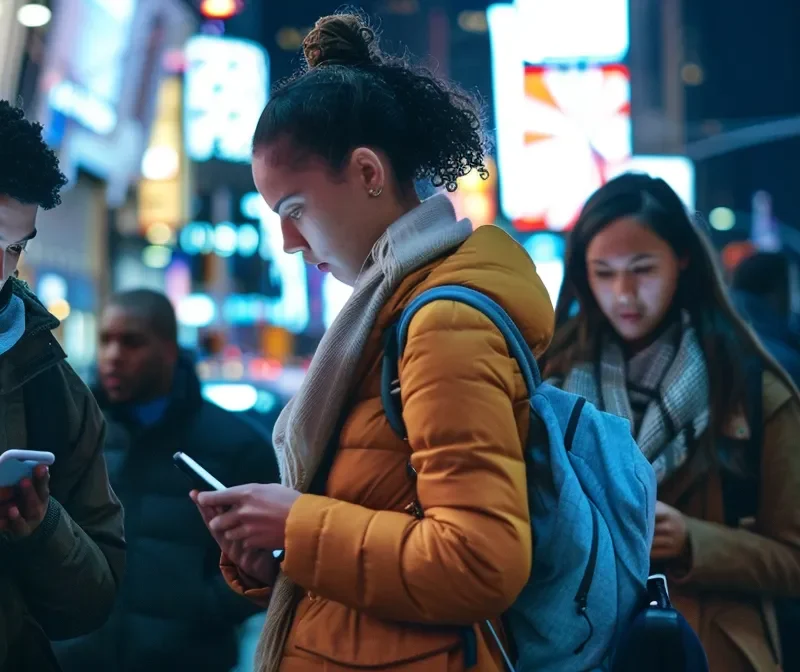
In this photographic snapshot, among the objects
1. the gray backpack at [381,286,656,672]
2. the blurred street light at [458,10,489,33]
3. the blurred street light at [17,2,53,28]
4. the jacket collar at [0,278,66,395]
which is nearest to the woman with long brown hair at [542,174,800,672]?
the gray backpack at [381,286,656,672]

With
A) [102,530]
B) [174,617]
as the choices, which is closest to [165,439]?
[174,617]

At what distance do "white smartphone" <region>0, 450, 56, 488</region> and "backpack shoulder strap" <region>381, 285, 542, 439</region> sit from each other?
682mm

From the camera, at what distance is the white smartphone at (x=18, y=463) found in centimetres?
218

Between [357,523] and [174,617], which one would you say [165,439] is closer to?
[174,617]

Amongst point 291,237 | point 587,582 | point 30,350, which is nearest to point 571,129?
point 30,350

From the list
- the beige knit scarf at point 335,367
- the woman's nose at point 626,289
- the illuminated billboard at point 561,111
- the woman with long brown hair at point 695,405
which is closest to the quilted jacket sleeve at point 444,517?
the beige knit scarf at point 335,367

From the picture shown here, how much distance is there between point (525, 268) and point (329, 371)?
1.32 feet

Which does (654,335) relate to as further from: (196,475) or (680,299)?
(196,475)

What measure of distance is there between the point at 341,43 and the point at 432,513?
0.98 meters

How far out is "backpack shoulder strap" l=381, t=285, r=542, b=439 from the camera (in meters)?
1.97

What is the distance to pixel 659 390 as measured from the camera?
3.33 metres

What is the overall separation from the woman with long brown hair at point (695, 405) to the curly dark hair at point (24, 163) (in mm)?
1602

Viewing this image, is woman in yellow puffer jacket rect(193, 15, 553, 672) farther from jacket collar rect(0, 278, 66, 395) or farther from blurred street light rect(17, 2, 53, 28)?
blurred street light rect(17, 2, 53, 28)

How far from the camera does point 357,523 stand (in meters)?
1.93
